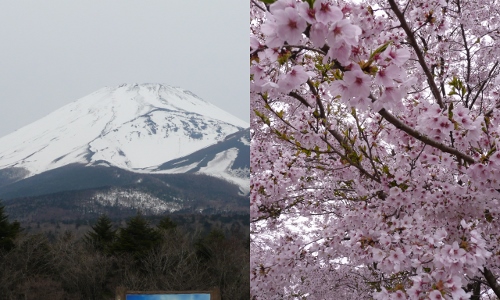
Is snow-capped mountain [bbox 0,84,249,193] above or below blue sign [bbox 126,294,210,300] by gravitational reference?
above

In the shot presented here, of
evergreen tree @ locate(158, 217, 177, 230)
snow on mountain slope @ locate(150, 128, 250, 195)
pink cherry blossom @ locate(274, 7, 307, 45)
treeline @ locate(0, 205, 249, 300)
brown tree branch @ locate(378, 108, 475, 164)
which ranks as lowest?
treeline @ locate(0, 205, 249, 300)

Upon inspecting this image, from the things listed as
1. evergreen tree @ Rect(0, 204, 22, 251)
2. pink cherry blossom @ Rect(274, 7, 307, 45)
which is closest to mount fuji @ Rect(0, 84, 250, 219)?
evergreen tree @ Rect(0, 204, 22, 251)

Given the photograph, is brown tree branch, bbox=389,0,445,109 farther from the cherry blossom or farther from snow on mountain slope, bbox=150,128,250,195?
snow on mountain slope, bbox=150,128,250,195

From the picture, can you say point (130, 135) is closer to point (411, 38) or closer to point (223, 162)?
point (223, 162)

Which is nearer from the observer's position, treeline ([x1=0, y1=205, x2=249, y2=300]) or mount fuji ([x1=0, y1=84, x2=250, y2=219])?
treeline ([x1=0, y1=205, x2=249, y2=300])

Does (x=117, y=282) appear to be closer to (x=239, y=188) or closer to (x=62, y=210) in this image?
(x=62, y=210)

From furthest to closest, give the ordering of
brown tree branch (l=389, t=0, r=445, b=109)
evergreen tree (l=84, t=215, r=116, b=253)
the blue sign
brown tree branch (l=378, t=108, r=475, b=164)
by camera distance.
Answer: evergreen tree (l=84, t=215, r=116, b=253)
the blue sign
brown tree branch (l=389, t=0, r=445, b=109)
brown tree branch (l=378, t=108, r=475, b=164)

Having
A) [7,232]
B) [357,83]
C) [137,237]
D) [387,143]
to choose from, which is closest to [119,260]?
[137,237]

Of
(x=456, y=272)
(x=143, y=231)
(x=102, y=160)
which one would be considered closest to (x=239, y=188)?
(x=143, y=231)
